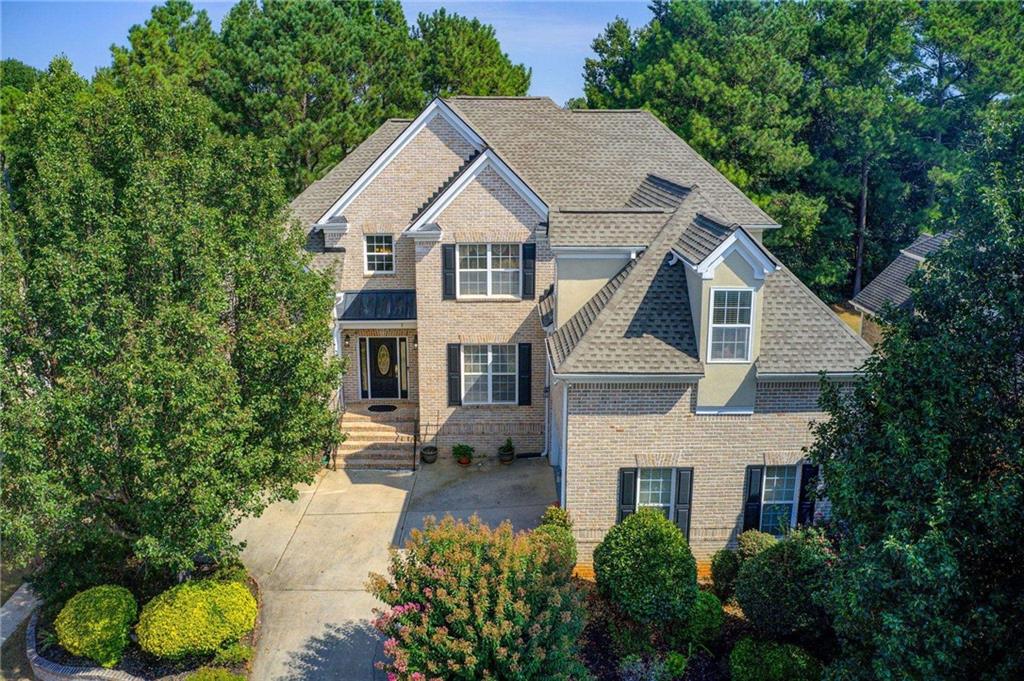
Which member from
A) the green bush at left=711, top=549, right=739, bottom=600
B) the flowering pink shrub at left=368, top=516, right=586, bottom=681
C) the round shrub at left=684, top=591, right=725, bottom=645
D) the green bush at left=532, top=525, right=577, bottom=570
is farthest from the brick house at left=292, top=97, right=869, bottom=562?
the flowering pink shrub at left=368, top=516, right=586, bottom=681

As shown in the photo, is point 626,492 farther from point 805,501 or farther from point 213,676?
point 213,676

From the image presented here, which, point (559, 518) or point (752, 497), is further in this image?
point (752, 497)

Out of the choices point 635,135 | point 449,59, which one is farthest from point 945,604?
point 449,59

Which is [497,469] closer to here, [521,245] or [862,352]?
[521,245]

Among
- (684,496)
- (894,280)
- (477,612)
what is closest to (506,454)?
(684,496)

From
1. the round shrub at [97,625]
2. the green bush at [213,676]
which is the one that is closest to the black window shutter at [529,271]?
the green bush at [213,676]

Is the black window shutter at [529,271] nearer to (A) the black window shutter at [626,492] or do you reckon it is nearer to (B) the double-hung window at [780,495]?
(A) the black window shutter at [626,492]

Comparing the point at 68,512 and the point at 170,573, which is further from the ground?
the point at 68,512
